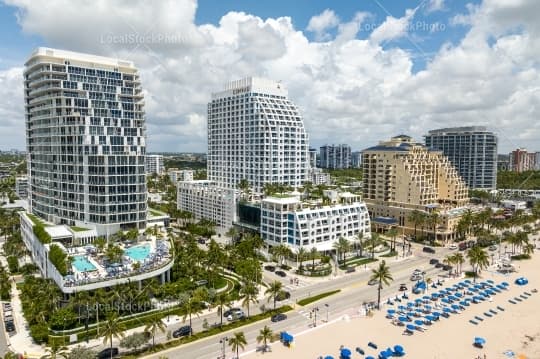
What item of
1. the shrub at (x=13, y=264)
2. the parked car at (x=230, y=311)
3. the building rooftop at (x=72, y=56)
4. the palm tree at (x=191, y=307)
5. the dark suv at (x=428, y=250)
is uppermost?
the building rooftop at (x=72, y=56)

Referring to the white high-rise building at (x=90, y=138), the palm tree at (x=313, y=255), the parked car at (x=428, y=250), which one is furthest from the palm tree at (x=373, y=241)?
the white high-rise building at (x=90, y=138)

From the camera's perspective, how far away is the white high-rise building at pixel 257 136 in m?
160

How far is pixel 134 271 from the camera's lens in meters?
77.2

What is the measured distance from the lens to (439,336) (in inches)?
2657

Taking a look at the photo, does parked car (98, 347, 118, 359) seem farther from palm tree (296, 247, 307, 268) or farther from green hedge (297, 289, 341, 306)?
palm tree (296, 247, 307, 268)

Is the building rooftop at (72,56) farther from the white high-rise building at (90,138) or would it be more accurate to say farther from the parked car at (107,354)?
the parked car at (107,354)

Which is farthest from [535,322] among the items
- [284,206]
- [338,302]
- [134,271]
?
[134,271]

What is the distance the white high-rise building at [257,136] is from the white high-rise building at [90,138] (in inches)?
2117

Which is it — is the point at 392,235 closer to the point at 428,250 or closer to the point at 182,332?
the point at 428,250

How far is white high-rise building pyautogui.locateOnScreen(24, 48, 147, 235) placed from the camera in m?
108

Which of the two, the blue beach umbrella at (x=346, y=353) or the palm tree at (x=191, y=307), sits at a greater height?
the palm tree at (x=191, y=307)

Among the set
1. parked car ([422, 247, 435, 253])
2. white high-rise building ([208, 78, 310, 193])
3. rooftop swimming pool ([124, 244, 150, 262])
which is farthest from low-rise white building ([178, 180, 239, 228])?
parked car ([422, 247, 435, 253])

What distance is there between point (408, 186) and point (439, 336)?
283ft

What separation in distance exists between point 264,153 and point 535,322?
10733 centimetres
